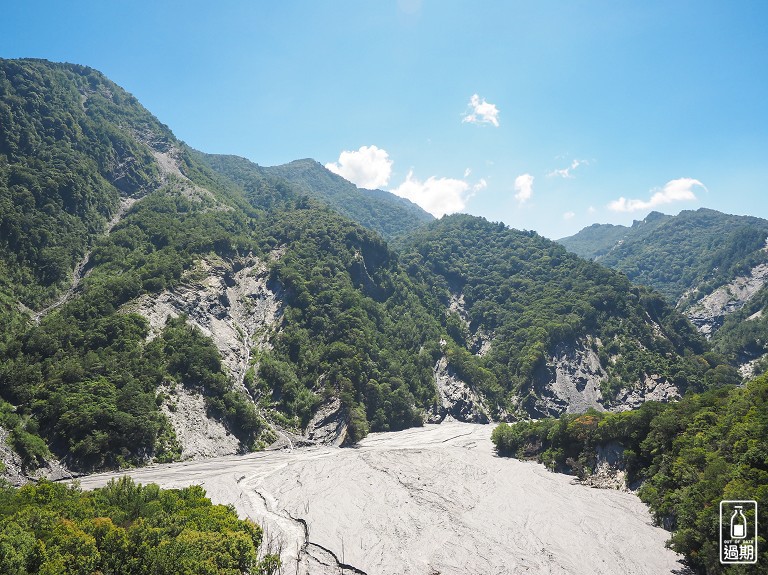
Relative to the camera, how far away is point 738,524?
37156mm

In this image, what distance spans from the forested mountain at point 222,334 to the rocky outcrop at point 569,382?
601 millimetres

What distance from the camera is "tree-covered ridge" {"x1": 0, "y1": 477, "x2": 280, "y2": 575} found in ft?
97.4

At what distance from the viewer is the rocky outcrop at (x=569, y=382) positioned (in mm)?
150750

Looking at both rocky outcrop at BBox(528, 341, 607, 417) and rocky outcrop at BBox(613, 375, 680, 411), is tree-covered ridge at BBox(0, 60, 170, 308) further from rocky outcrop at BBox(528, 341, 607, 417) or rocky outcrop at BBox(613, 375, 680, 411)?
rocky outcrop at BBox(613, 375, 680, 411)

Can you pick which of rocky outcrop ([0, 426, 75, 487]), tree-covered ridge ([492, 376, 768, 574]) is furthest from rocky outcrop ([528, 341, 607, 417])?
rocky outcrop ([0, 426, 75, 487])

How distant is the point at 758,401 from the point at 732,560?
25709mm

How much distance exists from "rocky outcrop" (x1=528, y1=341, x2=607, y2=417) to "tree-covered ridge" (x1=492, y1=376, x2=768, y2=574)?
6359 centimetres

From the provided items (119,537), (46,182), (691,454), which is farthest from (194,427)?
(46,182)

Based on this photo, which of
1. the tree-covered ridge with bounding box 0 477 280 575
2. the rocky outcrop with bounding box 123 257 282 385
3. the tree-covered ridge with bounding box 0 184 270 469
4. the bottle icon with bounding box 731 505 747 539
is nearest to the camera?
the tree-covered ridge with bounding box 0 477 280 575

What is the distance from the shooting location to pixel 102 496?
1807 inches

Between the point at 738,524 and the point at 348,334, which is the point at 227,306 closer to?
the point at 348,334

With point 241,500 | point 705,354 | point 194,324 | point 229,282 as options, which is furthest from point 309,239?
point 705,354

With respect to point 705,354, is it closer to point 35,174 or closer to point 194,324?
point 194,324

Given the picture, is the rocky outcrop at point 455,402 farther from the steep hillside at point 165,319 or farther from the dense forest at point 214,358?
the steep hillside at point 165,319
